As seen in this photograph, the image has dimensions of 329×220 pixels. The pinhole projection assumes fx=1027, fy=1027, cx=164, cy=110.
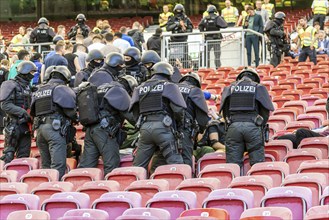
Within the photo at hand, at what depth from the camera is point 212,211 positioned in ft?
31.5

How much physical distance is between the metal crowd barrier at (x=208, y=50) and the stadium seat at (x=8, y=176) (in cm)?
1036

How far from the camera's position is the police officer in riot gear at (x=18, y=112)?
14.7 m

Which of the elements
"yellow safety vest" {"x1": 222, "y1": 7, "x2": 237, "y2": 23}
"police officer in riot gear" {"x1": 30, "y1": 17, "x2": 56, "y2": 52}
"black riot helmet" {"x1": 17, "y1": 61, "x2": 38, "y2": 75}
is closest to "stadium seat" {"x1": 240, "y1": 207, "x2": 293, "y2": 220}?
"black riot helmet" {"x1": 17, "y1": 61, "x2": 38, "y2": 75}

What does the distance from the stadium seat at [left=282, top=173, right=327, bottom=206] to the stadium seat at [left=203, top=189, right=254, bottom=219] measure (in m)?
0.60

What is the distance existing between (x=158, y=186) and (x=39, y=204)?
130cm

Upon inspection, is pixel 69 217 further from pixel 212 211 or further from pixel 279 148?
pixel 279 148

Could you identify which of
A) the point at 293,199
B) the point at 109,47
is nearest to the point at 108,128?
the point at 109,47

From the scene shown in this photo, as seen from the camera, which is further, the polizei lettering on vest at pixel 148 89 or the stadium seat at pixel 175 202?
the polizei lettering on vest at pixel 148 89

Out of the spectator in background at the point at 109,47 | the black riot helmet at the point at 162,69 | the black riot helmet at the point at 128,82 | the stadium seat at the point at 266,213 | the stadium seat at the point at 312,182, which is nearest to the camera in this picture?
the stadium seat at the point at 266,213

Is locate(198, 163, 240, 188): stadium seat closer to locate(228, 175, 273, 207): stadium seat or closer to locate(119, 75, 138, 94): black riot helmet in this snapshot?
locate(228, 175, 273, 207): stadium seat

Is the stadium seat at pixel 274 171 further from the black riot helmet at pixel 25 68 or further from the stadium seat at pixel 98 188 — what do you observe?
the black riot helmet at pixel 25 68

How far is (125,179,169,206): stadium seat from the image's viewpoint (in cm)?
1118

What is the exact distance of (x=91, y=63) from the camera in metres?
15.2

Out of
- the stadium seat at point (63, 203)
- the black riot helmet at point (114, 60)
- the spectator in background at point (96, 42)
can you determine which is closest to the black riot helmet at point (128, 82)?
the black riot helmet at point (114, 60)
